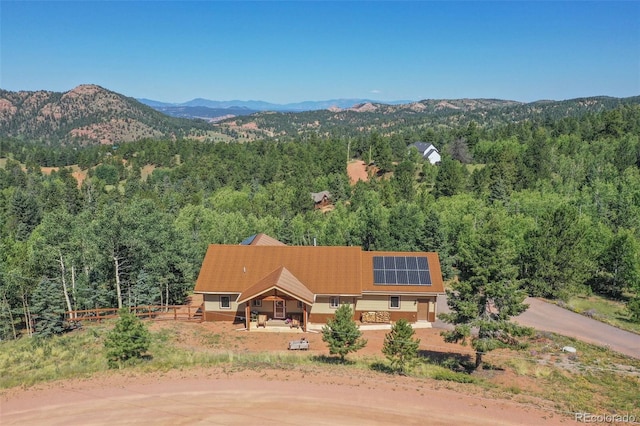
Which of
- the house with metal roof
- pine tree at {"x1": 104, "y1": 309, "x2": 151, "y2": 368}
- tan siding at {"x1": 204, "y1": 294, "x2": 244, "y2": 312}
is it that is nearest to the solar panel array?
the house with metal roof

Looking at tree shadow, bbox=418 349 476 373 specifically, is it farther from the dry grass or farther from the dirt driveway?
the dirt driveway

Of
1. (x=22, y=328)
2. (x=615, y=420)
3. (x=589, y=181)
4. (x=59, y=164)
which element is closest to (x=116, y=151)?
(x=59, y=164)

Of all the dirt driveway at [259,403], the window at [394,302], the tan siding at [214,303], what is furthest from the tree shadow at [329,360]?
the tan siding at [214,303]

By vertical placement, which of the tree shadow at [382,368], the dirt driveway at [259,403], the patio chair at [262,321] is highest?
the dirt driveway at [259,403]

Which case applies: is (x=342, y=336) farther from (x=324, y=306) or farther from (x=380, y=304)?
(x=380, y=304)

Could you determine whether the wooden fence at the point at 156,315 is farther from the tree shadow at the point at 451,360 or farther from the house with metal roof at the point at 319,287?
the tree shadow at the point at 451,360

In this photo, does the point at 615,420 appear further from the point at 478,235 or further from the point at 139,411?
the point at 139,411
